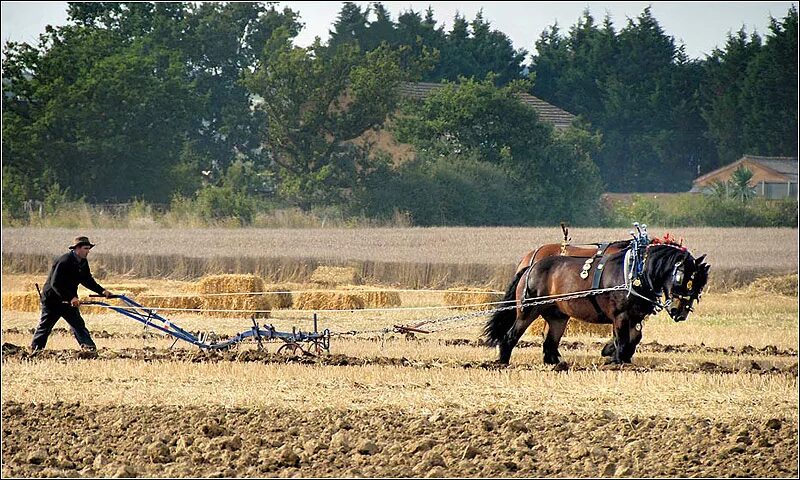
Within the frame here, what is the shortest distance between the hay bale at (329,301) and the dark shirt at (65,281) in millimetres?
6940

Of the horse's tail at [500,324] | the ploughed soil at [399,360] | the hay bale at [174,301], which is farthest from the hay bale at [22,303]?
the horse's tail at [500,324]

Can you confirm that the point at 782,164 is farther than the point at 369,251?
Yes

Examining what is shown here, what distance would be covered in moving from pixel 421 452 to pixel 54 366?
20.6 feet

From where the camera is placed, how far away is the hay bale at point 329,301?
2311 cm

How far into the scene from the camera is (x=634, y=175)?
171 ft

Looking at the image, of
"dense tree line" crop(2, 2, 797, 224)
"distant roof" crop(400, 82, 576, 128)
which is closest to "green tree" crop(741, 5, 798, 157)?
"dense tree line" crop(2, 2, 797, 224)

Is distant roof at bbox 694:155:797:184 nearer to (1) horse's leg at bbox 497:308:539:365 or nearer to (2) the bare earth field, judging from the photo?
(2) the bare earth field

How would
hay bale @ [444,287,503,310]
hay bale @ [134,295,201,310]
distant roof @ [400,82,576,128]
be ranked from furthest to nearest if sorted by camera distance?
distant roof @ [400,82,576,128], hay bale @ [444,287,503,310], hay bale @ [134,295,201,310]

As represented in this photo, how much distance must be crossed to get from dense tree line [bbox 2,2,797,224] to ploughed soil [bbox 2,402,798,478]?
30052 mm

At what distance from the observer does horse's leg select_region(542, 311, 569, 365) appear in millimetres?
16188

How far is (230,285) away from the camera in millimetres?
23453

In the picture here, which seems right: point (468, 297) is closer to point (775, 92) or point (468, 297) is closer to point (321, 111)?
point (321, 111)

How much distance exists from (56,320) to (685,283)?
7.20 metres

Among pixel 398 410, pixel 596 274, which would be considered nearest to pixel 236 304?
pixel 596 274
